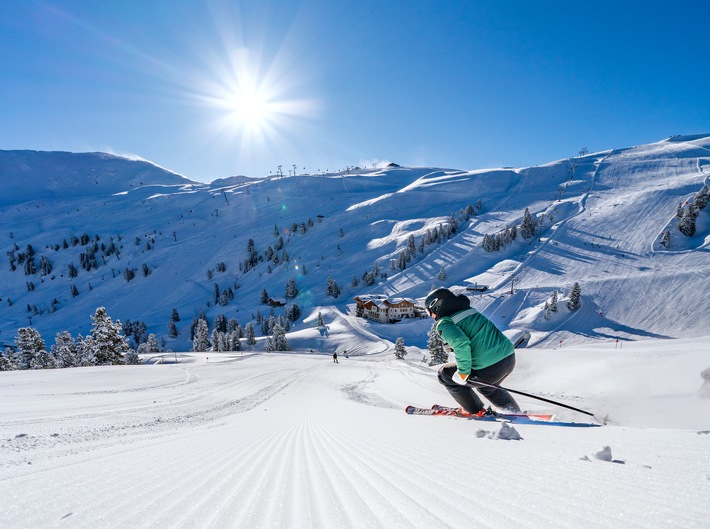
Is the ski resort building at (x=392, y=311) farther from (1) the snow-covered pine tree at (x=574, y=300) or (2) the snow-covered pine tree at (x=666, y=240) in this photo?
(2) the snow-covered pine tree at (x=666, y=240)

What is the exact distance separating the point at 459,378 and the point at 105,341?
3410 cm

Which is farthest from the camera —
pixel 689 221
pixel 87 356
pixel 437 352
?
pixel 689 221

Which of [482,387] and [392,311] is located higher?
[482,387]

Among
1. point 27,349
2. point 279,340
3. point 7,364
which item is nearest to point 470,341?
point 27,349

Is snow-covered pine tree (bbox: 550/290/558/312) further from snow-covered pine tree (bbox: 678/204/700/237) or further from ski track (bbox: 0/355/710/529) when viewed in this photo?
ski track (bbox: 0/355/710/529)

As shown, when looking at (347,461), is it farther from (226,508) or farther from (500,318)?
(500,318)

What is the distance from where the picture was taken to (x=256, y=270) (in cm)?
12325

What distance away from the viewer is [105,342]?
28219 millimetres

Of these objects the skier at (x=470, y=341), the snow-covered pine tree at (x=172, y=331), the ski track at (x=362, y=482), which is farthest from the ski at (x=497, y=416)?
the snow-covered pine tree at (x=172, y=331)

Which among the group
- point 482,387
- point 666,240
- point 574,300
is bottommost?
point 574,300

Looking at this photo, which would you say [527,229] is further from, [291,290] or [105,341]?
[105,341]

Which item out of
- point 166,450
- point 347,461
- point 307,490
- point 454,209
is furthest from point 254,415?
point 454,209

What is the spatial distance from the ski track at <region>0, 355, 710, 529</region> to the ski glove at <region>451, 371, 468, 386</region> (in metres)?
1.28

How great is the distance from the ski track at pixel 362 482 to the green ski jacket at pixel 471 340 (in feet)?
4.32
